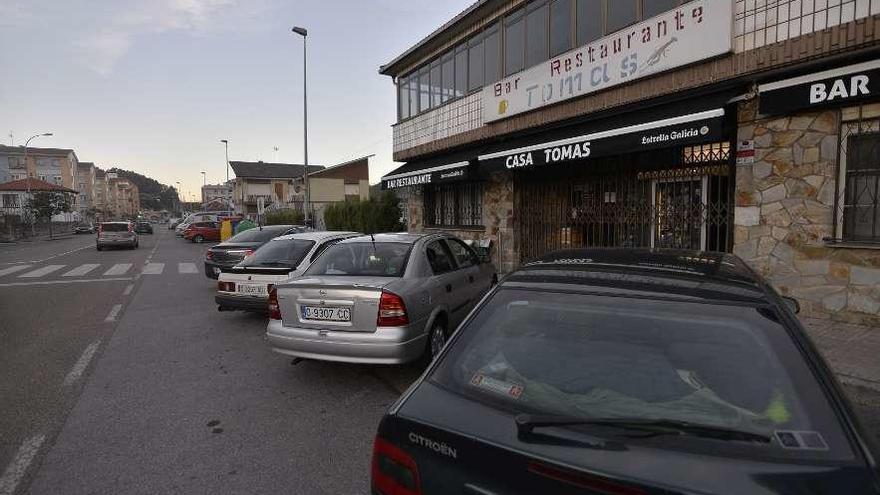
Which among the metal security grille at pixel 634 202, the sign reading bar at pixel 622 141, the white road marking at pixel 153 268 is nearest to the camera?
the sign reading bar at pixel 622 141

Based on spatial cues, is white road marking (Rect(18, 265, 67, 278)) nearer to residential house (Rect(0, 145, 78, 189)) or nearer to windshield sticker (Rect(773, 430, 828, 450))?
windshield sticker (Rect(773, 430, 828, 450))

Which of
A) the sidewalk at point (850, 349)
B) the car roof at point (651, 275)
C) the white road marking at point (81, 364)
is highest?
the car roof at point (651, 275)

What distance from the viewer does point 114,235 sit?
80.9ft

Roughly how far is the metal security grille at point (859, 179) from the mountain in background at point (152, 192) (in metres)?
183

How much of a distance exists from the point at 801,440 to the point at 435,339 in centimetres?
406

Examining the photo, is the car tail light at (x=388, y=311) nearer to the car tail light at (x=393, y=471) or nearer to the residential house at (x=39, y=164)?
the car tail light at (x=393, y=471)

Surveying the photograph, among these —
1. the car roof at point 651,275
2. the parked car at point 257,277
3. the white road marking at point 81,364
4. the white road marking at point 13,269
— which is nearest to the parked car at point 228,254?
the parked car at point 257,277

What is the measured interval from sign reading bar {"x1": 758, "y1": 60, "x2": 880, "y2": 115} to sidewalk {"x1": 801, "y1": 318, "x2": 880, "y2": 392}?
2795 millimetres

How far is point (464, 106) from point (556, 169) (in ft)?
11.4

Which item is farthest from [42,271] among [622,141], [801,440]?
[801,440]

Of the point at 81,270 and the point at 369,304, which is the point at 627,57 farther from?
the point at 81,270

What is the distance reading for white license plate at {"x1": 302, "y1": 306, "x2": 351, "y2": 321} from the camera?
15.7 ft

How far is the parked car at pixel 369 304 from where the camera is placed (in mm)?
4695

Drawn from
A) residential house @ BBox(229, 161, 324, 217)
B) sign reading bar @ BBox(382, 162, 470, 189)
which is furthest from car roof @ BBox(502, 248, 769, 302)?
residential house @ BBox(229, 161, 324, 217)
